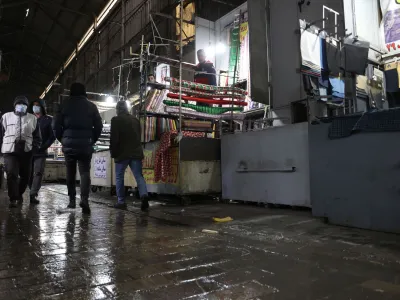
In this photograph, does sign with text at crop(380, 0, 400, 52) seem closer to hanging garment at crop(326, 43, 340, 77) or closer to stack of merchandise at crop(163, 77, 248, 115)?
hanging garment at crop(326, 43, 340, 77)

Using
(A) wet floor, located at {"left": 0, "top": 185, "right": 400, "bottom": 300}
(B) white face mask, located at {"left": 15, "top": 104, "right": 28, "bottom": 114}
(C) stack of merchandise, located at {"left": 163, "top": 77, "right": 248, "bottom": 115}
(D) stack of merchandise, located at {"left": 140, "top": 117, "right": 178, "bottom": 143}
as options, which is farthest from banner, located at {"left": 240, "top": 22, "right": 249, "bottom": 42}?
(A) wet floor, located at {"left": 0, "top": 185, "right": 400, "bottom": 300}

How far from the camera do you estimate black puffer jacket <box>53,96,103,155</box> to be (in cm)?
553

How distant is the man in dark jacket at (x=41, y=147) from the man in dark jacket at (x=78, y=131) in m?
1.72

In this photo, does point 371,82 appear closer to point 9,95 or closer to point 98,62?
point 98,62

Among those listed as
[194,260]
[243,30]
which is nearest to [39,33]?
[243,30]

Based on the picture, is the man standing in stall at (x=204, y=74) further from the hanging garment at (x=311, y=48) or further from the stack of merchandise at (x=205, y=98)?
the hanging garment at (x=311, y=48)

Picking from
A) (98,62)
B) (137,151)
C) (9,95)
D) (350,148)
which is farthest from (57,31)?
(350,148)

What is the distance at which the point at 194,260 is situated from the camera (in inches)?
111

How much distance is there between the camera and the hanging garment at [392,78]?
7384 mm

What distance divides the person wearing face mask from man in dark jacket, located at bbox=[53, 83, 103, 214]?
1.18 m

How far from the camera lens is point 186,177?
271 inches

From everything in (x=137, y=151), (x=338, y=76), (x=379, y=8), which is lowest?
(x=137, y=151)

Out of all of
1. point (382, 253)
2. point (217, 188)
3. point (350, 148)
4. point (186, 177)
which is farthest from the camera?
point (217, 188)

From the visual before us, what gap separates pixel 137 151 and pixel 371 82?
570 centimetres
